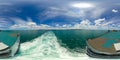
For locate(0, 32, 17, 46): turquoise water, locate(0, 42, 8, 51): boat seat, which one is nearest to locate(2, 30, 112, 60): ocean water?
locate(0, 32, 17, 46): turquoise water

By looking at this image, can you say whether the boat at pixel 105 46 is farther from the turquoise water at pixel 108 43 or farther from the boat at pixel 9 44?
the boat at pixel 9 44

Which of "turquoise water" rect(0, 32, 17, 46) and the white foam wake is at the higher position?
"turquoise water" rect(0, 32, 17, 46)

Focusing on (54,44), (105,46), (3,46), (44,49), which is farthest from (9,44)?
(105,46)

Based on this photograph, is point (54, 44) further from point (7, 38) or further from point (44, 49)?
point (7, 38)

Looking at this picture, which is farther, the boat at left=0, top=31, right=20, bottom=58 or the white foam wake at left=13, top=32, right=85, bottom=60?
the white foam wake at left=13, top=32, right=85, bottom=60

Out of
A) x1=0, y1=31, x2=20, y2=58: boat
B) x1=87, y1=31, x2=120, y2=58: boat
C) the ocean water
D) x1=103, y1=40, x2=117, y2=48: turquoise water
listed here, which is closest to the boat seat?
x1=0, y1=31, x2=20, y2=58: boat

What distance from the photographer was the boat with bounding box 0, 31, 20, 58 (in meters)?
7.46

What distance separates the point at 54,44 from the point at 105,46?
1.07 metres

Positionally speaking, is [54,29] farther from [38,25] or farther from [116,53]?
[116,53]

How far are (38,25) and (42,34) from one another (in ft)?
0.69

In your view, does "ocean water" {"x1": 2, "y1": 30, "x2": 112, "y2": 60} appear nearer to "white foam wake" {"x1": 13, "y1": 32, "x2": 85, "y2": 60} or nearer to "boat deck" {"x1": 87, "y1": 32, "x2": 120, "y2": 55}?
"white foam wake" {"x1": 13, "y1": 32, "x2": 85, "y2": 60}

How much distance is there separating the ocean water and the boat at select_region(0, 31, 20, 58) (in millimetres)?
104

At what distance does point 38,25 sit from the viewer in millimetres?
7680

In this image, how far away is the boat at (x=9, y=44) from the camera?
746 cm
